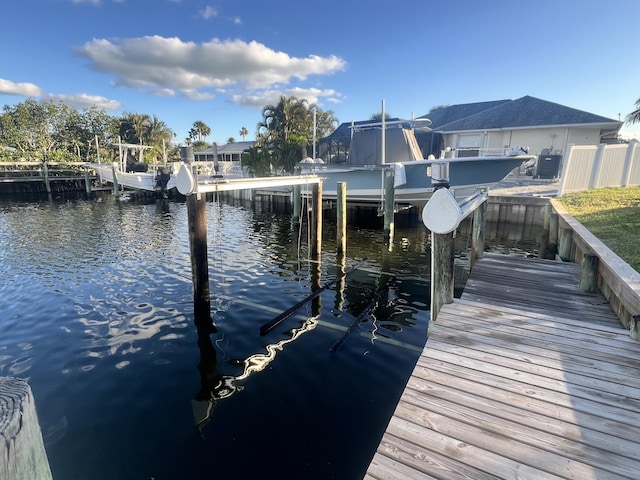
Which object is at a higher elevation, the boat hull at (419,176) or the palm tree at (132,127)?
the palm tree at (132,127)

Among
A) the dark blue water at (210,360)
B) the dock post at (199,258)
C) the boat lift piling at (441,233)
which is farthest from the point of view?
the dock post at (199,258)

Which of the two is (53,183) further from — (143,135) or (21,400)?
(21,400)

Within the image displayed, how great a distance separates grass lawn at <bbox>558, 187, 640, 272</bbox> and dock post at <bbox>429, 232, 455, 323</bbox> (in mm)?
2898

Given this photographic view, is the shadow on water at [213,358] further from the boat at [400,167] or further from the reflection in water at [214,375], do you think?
the boat at [400,167]

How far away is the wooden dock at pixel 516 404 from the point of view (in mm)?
1934

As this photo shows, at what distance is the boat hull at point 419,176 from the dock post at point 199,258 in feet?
26.8

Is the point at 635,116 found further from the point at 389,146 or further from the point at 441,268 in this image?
the point at 441,268

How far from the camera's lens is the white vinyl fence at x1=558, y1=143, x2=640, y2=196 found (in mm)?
12453

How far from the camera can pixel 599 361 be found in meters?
2.82

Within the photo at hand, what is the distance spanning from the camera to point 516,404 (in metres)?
2.39

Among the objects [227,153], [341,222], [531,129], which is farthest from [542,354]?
[227,153]

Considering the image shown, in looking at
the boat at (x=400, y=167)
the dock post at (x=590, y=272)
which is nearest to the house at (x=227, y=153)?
the boat at (x=400, y=167)

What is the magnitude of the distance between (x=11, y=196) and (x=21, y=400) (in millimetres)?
37663

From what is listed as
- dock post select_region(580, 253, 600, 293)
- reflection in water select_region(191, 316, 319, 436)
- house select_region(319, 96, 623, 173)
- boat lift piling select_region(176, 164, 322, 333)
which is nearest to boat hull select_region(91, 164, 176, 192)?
house select_region(319, 96, 623, 173)
